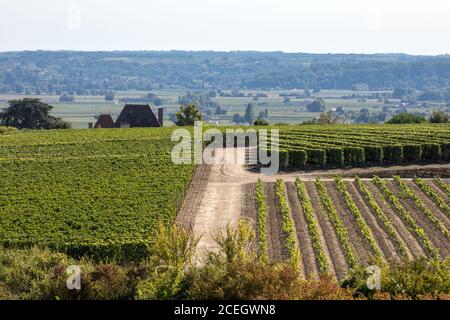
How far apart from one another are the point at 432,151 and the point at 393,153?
2662 mm

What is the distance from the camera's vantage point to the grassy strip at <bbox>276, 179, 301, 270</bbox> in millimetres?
27062

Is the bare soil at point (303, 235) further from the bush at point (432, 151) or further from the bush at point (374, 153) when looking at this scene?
the bush at point (432, 151)

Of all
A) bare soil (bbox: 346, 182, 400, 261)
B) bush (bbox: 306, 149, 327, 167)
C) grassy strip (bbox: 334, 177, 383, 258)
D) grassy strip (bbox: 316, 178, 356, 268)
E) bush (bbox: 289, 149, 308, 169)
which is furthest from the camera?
bush (bbox: 306, 149, 327, 167)

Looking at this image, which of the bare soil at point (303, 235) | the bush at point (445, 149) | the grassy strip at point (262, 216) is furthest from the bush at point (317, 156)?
the bush at point (445, 149)

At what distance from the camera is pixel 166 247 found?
2427 centimetres

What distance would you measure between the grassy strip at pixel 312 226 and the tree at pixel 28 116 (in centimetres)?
4623

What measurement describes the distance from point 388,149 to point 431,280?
26.7 m

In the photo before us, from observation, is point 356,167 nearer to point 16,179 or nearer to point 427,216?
point 427,216

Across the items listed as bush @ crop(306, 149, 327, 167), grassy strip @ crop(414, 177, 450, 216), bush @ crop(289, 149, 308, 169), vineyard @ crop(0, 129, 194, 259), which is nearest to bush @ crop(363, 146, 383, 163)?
bush @ crop(306, 149, 327, 167)

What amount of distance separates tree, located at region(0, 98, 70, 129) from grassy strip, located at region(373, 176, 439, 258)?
156 feet

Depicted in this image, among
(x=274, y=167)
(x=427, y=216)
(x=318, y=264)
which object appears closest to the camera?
(x=318, y=264)

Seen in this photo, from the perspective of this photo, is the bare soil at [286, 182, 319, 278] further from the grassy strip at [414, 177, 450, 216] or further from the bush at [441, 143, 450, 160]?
the bush at [441, 143, 450, 160]
